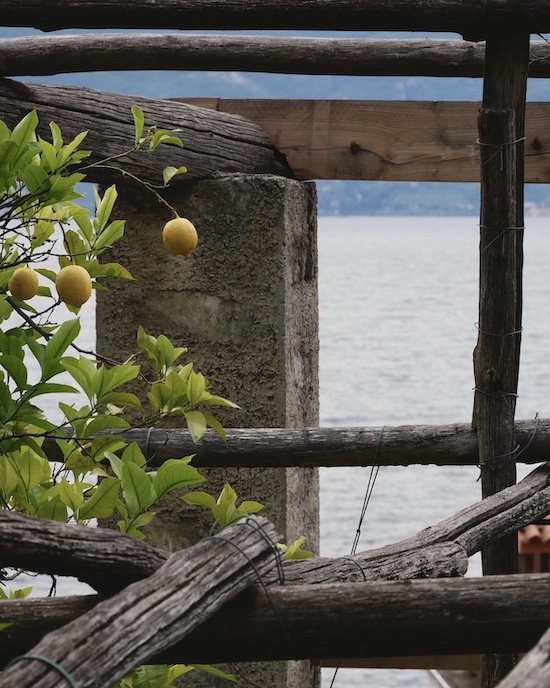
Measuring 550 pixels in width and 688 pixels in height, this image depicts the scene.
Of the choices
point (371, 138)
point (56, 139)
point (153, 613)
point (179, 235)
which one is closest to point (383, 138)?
point (371, 138)

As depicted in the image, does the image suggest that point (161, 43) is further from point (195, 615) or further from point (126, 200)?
point (195, 615)

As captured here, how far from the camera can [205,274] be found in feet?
10.5

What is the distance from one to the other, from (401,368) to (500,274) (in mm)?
20221

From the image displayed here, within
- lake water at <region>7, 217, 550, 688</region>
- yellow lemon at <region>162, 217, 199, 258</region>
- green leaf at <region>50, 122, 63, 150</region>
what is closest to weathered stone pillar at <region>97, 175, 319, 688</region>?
yellow lemon at <region>162, 217, 199, 258</region>

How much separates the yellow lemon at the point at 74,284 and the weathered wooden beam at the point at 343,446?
1050mm

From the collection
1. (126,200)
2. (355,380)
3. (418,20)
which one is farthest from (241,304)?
(355,380)

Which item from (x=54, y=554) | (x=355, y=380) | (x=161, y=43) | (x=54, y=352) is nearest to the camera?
(x=54, y=554)

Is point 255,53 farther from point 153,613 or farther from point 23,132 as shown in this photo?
point 153,613

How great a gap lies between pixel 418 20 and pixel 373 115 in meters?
0.96

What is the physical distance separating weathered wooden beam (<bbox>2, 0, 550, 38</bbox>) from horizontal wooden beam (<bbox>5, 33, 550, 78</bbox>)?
864 millimetres

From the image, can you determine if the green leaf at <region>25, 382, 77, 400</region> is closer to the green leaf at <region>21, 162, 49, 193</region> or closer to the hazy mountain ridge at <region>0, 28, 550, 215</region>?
the green leaf at <region>21, 162, 49, 193</region>

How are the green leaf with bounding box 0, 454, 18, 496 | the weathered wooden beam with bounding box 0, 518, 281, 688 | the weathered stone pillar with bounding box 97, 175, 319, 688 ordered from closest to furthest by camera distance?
1. the weathered wooden beam with bounding box 0, 518, 281, 688
2. the green leaf with bounding box 0, 454, 18, 496
3. the weathered stone pillar with bounding box 97, 175, 319, 688

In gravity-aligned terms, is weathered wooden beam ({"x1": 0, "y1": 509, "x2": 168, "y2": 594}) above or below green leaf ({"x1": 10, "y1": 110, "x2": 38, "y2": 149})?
below

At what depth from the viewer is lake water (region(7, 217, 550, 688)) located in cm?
1151
